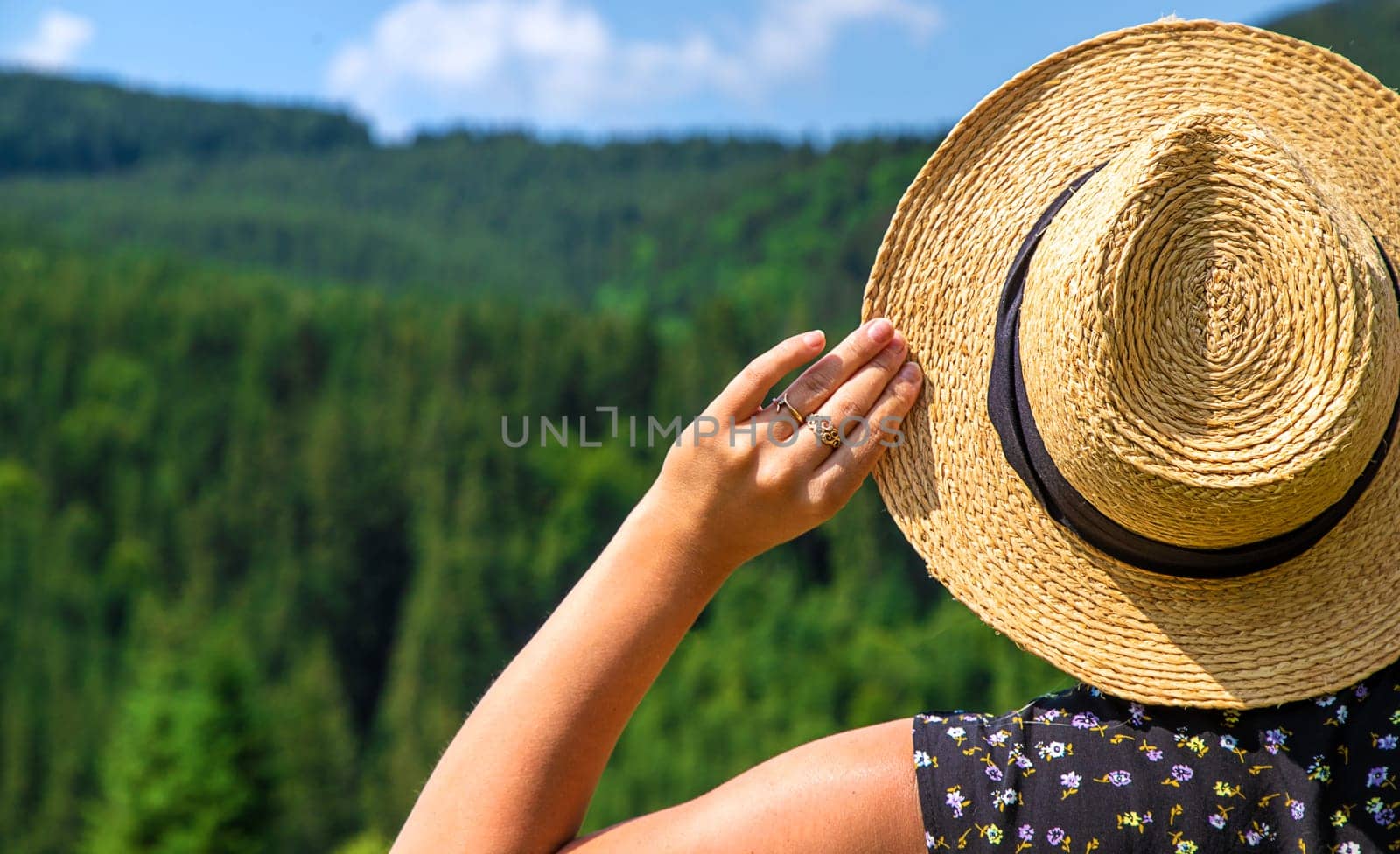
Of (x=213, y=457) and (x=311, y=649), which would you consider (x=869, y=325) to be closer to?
(x=311, y=649)

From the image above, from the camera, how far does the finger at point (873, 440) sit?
56.3 inches

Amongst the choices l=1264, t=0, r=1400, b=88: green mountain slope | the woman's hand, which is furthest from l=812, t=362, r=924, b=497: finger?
l=1264, t=0, r=1400, b=88: green mountain slope

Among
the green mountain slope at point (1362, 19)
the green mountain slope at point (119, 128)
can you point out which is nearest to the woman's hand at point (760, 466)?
the green mountain slope at point (1362, 19)

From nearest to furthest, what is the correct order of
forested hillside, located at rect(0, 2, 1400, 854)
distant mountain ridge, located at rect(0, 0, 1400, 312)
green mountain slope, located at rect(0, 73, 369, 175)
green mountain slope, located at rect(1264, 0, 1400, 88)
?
1. green mountain slope, located at rect(1264, 0, 1400, 88)
2. forested hillside, located at rect(0, 2, 1400, 854)
3. distant mountain ridge, located at rect(0, 0, 1400, 312)
4. green mountain slope, located at rect(0, 73, 369, 175)

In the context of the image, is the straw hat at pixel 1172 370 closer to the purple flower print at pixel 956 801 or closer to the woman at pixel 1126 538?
the woman at pixel 1126 538

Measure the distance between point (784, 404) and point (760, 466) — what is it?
8cm

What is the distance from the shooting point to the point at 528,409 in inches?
2581

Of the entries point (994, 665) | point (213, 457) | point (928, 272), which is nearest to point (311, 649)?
point (213, 457)

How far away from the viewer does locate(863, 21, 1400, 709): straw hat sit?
4.31ft

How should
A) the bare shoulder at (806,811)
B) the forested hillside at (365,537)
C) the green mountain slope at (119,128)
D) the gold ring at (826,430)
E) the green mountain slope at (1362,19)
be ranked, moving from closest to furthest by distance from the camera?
the bare shoulder at (806,811) < the gold ring at (826,430) < the green mountain slope at (1362,19) < the forested hillside at (365,537) < the green mountain slope at (119,128)

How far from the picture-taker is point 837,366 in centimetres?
150

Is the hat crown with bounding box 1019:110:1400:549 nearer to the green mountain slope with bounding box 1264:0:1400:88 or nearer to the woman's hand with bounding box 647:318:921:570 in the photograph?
the woman's hand with bounding box 647:318:921:570

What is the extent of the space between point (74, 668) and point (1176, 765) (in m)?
54.3

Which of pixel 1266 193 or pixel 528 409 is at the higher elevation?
pixel 528 409
